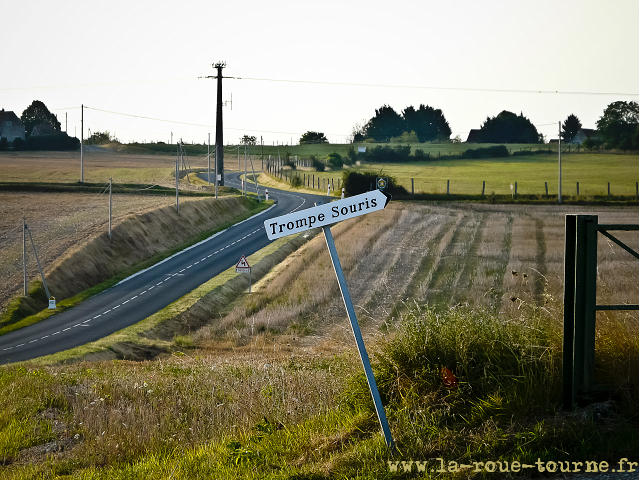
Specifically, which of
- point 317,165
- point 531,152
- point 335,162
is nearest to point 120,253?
point 317,165

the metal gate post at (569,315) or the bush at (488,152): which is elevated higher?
the bush at (488,152)

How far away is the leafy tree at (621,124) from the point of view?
86375 mm

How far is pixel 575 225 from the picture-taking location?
561cm

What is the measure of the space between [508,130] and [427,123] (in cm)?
2527

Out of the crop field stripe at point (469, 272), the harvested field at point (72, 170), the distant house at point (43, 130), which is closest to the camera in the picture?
the crop field stripe at point (469, 272)

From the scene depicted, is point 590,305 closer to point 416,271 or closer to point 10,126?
point 416,271

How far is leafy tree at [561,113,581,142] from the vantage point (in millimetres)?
129750

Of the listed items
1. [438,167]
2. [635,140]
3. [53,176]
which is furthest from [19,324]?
[635,140]

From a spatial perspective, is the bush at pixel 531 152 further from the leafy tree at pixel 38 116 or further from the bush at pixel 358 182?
the leafy tree at pixel 38 116

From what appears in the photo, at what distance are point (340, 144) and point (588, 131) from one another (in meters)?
55.5

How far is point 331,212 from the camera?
5.21 meters

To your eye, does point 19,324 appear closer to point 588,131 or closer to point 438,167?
point 438,167

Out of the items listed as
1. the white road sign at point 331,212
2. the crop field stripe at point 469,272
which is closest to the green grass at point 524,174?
the crop field stripe at point 469,272

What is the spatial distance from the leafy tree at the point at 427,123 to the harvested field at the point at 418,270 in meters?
106
